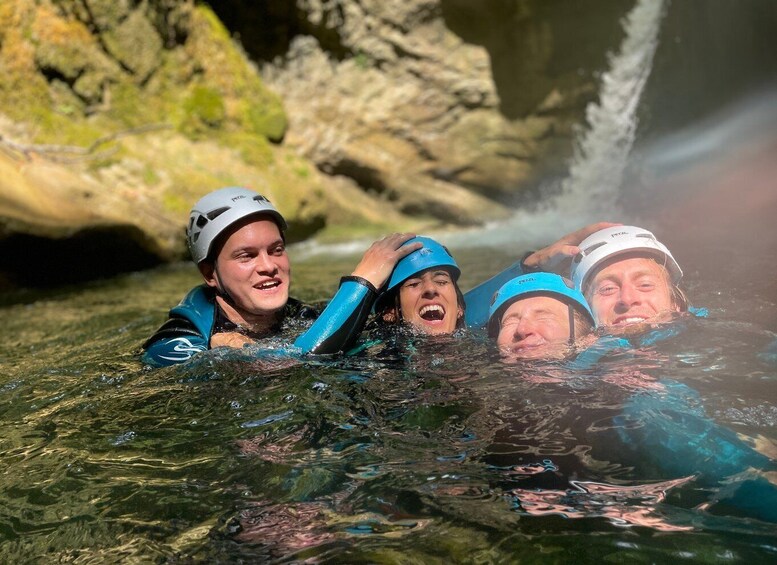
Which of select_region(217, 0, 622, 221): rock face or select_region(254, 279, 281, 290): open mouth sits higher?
select_region(217, 0, 622, 221): rock face

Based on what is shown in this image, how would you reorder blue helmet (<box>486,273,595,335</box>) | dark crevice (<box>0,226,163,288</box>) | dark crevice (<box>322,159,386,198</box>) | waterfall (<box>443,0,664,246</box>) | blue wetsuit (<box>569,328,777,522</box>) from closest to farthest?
blue wetsuit (<box>569,328,777,522</box>), blue helmet (<box>486,273,595,335</box>), dark crevice (<box>0,226,163,288</box>), waterfall (<box>443,0,664,246</box>), dark crevice (<box>322,159,386,198</box>)

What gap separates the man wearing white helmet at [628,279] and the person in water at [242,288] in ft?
4.03

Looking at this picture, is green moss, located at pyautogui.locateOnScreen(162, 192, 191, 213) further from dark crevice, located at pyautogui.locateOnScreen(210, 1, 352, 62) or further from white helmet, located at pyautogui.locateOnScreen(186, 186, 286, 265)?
white helmet, located at pyautogui.locateOnScreen(186, 186, 286, 265)

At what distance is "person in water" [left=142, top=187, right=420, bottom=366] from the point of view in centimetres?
390

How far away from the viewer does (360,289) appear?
398 cm

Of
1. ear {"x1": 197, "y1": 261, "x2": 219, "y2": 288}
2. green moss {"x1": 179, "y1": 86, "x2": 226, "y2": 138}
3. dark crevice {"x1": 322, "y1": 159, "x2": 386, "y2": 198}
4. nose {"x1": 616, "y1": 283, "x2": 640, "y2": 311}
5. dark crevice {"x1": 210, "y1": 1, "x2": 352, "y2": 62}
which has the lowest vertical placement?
nose {"x1": 616, "y1": 283, "x2": 640, "y2": 311}

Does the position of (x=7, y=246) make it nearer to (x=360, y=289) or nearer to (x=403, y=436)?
(x=360, y=289)

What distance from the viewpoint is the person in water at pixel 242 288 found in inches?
153

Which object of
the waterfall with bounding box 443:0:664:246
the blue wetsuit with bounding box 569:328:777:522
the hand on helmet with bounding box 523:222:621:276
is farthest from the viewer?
the waterfall with bounding box 443:0:664:246

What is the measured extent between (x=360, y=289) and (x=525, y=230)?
929 centimetres

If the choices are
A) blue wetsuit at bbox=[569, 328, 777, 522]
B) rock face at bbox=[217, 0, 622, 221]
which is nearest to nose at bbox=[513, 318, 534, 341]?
blue wetsuit at bbox=[569, 328, 777, 522]

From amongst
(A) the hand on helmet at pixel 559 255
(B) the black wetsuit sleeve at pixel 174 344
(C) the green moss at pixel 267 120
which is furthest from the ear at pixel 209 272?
(C) the green moss at pixel 267 120

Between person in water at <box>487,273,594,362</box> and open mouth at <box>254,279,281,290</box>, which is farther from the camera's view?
open mouth at <box>254,279,281,290</box>

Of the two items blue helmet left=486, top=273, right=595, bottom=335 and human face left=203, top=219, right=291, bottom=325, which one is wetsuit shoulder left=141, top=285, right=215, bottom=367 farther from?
blue helmet left=486, top=273, right=595, bottom=335
